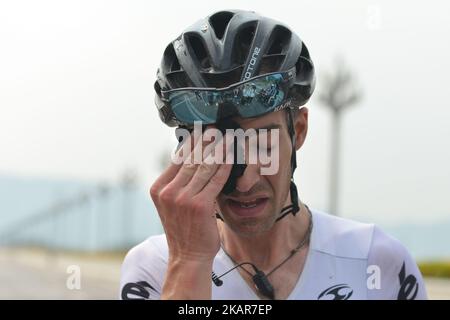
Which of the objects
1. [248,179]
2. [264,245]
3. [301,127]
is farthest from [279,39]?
[264,245]

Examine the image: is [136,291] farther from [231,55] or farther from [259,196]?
[231,55]

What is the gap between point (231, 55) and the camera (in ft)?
10.7

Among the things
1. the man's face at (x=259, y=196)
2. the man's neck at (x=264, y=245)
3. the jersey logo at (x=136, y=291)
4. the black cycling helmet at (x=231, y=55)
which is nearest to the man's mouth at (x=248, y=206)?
the man's face at (x=259, y=196)

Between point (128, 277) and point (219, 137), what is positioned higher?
point (219, 137)

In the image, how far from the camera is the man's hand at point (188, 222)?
2637mm

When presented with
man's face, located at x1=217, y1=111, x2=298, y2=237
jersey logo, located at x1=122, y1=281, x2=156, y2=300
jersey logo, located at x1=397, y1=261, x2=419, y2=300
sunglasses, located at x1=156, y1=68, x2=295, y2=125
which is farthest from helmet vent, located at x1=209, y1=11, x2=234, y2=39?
jersey logo, located at x1=397, y1=261, x2=419, y2=300

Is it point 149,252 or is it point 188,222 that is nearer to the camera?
point 188,222

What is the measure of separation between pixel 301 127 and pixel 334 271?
0.71 m

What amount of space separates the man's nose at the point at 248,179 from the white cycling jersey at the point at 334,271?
0.56 m

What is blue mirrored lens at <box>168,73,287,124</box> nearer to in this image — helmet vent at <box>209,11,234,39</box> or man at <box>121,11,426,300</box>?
man at <box>121,11,426,300</box>
